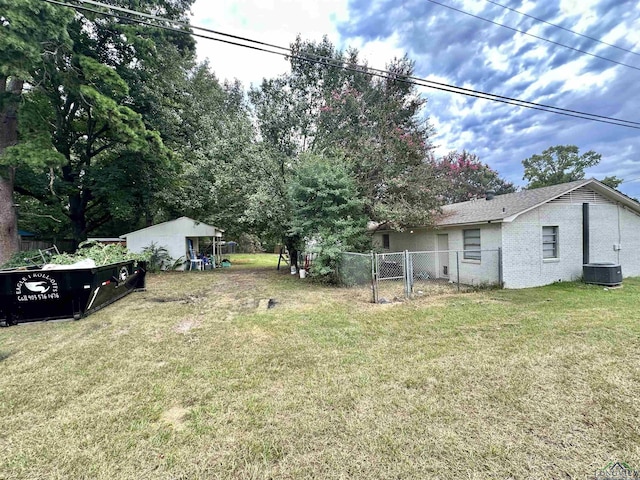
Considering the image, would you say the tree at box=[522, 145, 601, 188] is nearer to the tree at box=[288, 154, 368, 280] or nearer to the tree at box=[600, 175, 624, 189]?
the tree at box=[600, 175, 624, 189]

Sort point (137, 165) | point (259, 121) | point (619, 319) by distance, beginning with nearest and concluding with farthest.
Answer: point (619, 319), point (259, 121), point (137, 165)

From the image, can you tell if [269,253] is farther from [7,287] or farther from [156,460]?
[156,460]

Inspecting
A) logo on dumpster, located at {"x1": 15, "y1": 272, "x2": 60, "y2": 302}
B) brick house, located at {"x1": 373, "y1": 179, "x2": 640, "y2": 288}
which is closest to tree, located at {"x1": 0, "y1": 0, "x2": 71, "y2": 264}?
logo on dumpster, located at {"x1": 15, "y1": 272, "x2": 60, "y2": 302}

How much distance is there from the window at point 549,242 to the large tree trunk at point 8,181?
63.6 feet

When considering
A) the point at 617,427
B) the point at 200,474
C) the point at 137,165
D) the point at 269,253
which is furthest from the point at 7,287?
the point at 269,253

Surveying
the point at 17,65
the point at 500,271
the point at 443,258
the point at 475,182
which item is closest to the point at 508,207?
the point at 500,271

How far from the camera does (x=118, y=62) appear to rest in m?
14.1

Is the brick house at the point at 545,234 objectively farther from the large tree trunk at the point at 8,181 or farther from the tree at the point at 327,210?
the large tree trunk at the point at 8,181

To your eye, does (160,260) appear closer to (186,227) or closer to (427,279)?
(186,227)

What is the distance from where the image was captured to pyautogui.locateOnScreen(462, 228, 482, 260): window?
9891mm

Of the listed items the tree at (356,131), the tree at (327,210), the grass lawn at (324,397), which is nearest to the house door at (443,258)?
the tree at (356,131)

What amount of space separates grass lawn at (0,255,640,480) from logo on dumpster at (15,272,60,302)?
25.6 inches

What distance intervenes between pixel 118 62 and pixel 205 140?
5722mm

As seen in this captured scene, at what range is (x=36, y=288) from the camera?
5.77 m
